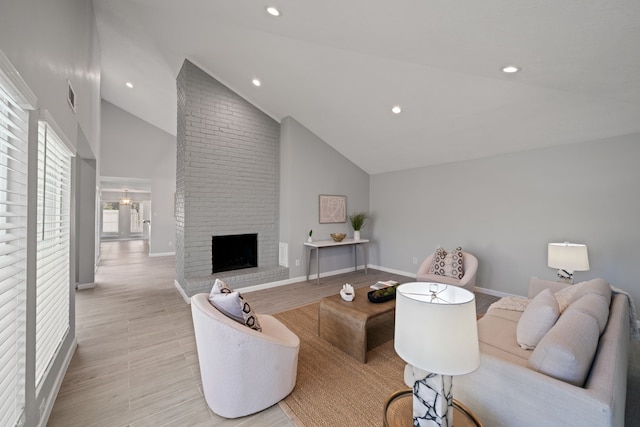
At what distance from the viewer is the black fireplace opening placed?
4.59 metres

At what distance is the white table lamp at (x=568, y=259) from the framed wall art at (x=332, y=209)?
3.53m

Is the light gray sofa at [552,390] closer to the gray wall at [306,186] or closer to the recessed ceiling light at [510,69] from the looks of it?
the recessed ceiling light at [510,69]

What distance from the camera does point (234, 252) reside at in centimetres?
487

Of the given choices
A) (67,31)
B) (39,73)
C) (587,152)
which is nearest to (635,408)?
(587,152)

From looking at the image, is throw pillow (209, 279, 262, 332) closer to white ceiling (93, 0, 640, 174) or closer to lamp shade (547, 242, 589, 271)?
white ceiling (93, 0, 640, 174)

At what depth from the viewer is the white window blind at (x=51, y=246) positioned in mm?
1688

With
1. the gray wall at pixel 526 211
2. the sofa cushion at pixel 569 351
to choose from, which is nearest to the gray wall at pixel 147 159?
the gray wall at pixel 526 211

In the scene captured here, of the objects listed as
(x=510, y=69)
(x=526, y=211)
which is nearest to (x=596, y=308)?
(x=510, y=69)

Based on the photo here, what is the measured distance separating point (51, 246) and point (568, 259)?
493 centimetres

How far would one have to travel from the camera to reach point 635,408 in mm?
1672

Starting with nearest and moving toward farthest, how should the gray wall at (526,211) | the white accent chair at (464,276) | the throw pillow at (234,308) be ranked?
1. the throw pillow at (234,308)
2. the gray wall at (526,211)
3. the white accent chair at (464,276)

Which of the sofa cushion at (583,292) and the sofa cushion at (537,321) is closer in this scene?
the sofa cushion at (537,321)

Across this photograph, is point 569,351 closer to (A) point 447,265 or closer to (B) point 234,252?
(A) point 447,265

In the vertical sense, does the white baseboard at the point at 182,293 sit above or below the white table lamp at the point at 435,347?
below
